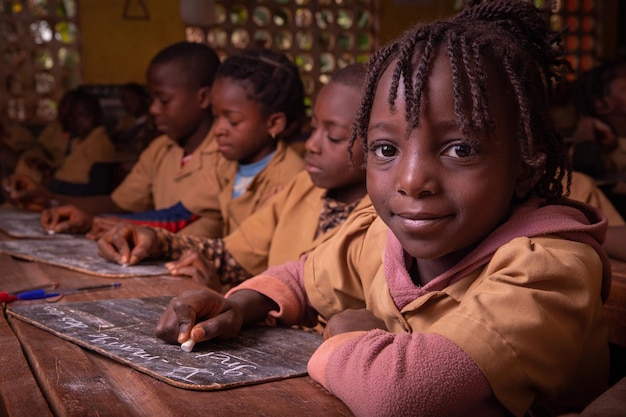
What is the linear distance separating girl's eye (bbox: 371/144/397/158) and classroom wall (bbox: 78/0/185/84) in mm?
6211

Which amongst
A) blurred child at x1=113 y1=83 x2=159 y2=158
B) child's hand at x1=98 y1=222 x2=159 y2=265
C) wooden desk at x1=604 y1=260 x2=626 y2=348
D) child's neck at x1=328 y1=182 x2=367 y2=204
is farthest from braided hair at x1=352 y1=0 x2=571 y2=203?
blurred child at x1=113 y1=83 x2=159 y2=158

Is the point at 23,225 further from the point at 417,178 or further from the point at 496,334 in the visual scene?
the point at 496,334

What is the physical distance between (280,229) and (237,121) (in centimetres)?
60

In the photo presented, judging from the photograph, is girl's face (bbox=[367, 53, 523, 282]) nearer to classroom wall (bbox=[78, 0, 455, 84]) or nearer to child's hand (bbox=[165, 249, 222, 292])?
child's hand (bbox=[165, 249, 222, 292])

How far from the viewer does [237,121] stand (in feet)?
8.05

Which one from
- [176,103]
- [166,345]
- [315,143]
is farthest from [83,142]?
[166,345]

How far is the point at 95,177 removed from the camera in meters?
4.85

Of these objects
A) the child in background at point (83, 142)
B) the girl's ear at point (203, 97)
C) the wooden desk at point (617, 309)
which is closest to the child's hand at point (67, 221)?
the girl's ear at point (203, 97)

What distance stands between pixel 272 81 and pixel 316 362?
1687 mm

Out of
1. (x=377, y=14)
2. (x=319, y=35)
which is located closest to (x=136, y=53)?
(x=319, y=35)

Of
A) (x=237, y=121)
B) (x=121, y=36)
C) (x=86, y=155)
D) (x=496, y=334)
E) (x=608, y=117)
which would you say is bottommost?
(x=86, y=155)

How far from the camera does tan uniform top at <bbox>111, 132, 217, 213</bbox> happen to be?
109 inches

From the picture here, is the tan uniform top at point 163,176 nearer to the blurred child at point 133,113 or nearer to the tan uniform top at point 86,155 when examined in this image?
the tan uniform top at point 86,155

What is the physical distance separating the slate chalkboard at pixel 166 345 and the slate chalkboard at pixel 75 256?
323 millimetres
